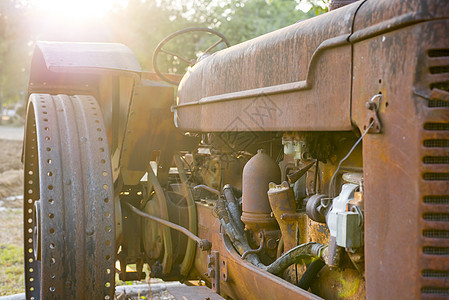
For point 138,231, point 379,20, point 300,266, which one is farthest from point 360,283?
point 138,231

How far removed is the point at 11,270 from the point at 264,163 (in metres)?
3.21

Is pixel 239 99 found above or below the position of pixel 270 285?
above

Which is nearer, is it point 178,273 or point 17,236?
point 178,273

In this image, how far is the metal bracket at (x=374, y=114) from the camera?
1.38 m

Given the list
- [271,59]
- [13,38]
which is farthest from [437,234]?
[13,38]

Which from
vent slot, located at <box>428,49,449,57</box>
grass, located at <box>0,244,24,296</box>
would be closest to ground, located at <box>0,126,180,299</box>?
grass, located at <box>0,244,24,296</box>

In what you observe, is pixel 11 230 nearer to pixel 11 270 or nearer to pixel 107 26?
pixel 11 270

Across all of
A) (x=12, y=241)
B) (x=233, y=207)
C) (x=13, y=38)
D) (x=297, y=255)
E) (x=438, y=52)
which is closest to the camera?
(x=438, y=52)

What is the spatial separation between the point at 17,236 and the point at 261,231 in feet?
14.6

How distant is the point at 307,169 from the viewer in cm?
200

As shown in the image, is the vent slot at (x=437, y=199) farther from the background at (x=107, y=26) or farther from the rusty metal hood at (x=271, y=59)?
the background at (x=107, y=26)

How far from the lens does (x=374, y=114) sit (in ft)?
4.57

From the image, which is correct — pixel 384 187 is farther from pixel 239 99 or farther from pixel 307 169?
pixel 239 99

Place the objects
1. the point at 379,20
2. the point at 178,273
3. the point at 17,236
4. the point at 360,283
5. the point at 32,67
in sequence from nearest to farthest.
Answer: the point at 379,20 → the point at 360,283 → the point at 178,273 → the point at 32,67 → the point at 17,236
